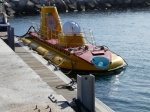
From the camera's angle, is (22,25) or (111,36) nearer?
(111,36)

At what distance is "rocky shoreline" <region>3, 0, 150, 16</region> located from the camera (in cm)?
6694

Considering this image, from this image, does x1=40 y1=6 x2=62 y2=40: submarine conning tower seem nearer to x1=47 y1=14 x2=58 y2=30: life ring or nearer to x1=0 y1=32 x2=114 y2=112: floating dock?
x1=47 y1=14 x2=58 y2=30: life ring

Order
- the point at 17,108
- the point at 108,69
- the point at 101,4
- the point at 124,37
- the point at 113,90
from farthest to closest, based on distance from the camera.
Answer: the point at 101,4, the point at 124,37, the point at 108,69, the point at 113,90, the point at 17,108

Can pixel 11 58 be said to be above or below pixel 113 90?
above

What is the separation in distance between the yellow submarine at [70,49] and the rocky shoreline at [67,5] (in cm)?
3350

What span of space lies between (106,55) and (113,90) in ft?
8.47

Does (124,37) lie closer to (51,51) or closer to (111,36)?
(111,36)

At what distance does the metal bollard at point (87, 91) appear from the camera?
29.1ft

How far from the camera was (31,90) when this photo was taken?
1012 centimetres

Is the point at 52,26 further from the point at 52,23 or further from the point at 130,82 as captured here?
the point at 130,82

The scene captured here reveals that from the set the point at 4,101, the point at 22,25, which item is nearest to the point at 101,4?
the point at 22,25

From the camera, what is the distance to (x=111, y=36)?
37719 millimetres

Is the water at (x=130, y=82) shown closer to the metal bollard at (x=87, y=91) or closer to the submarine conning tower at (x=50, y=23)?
the submarine conning tower at (x=50, y=23)

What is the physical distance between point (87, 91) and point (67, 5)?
211 feet
